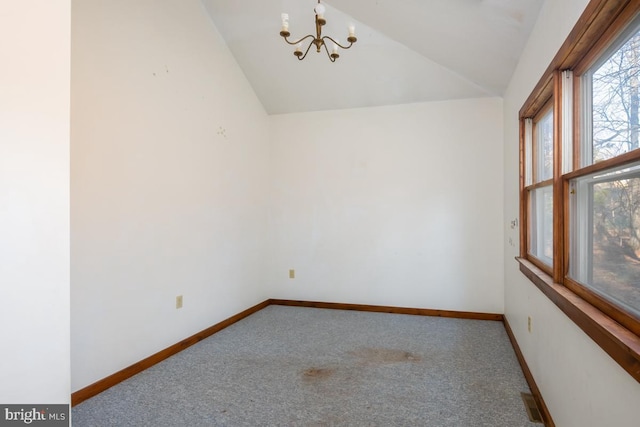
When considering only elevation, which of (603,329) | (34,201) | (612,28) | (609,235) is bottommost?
(603,329)

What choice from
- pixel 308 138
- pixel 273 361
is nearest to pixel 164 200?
pixel 273 361

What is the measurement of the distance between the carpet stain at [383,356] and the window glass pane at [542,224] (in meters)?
1.22

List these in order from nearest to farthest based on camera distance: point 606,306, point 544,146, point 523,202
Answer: point 606,306
point 544,146
point 523,202

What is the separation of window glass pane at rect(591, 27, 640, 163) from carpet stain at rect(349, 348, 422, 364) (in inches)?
76.5

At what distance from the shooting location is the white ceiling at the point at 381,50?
2.39 metres

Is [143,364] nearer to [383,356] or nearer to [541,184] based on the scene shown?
[383,356]

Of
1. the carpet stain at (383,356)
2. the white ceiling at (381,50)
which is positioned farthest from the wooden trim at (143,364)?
the white ceiling at (381,50)

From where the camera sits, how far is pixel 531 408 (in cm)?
A: 202

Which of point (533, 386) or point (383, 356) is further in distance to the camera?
point (383, 356)

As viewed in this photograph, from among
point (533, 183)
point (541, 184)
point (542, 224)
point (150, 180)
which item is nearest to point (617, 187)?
point (541, 184)

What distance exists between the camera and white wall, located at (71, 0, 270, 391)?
218 cm

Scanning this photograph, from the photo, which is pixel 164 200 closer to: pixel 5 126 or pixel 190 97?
pixel 190 97

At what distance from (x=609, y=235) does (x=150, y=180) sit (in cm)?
280

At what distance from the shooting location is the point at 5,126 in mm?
1040
